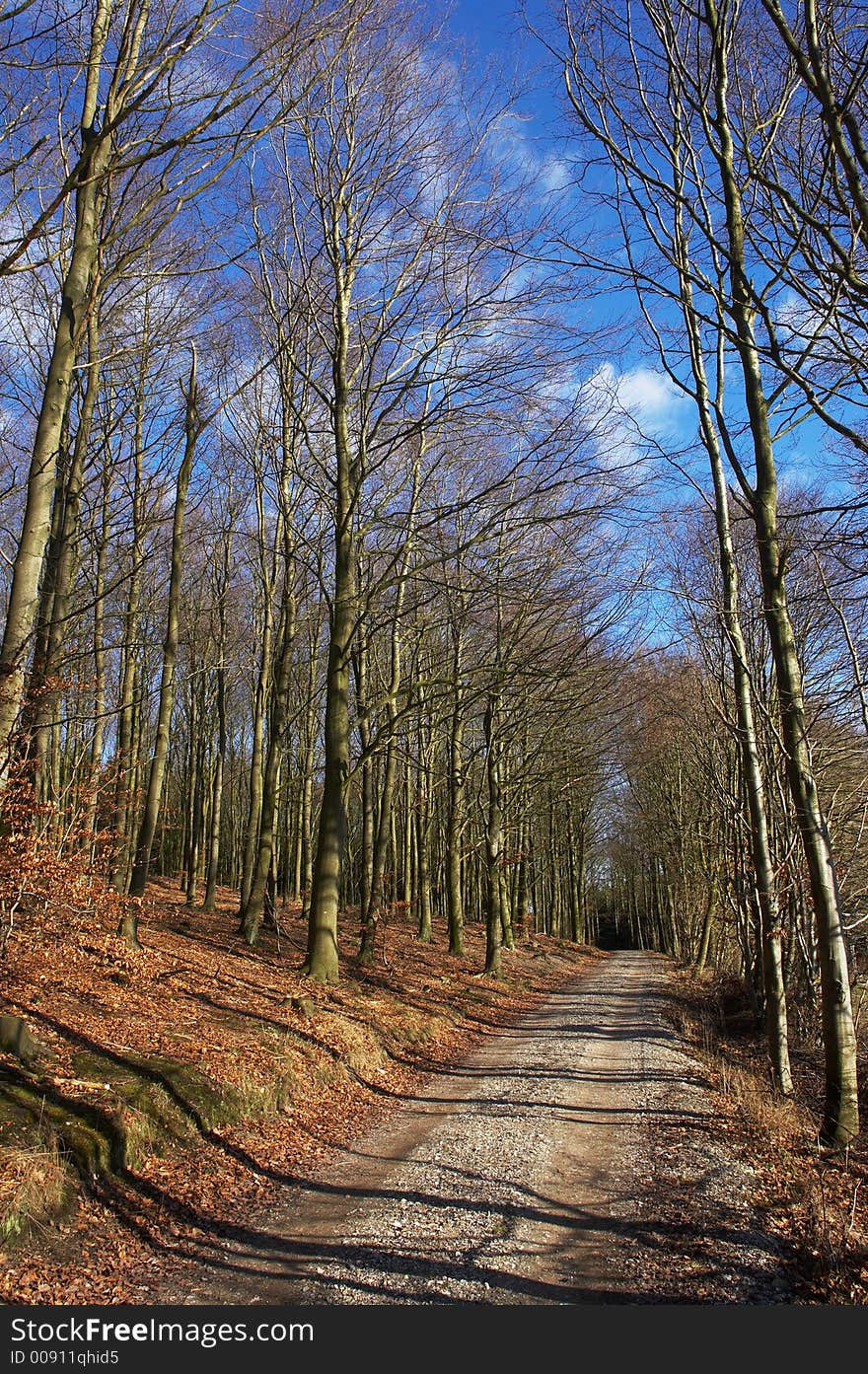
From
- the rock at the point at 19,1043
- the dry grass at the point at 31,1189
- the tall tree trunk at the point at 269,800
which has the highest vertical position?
the tall tree trunk at the point at 269,800

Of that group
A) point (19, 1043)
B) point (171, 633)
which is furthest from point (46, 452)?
point (171, 633)

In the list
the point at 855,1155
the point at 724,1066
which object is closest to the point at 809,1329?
the point at 855,1155

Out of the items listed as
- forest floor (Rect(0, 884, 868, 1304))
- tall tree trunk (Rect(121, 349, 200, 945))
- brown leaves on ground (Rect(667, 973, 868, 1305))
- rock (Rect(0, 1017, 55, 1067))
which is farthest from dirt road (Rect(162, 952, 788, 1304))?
tall tree trunk (Rect(121, 349, 200, 945))

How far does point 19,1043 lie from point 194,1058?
161 centimetres

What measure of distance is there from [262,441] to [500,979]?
1266 centimetres

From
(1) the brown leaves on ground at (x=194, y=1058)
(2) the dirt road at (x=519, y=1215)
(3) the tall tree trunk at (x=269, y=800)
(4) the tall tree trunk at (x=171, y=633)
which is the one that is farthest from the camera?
(3) the tall tree trunk at (x=269, y=800)

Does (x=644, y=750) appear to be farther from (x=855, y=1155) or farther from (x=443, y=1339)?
(x=443, y=1339)

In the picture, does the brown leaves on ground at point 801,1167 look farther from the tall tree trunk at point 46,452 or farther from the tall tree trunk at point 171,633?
the tall tree trunk at point 171,633

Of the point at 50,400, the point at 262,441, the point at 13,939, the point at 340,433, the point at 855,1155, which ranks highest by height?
the point at 262,441

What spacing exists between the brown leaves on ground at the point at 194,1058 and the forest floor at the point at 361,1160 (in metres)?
0.03

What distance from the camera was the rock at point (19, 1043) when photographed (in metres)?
5.96

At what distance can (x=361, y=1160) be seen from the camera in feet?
21.4

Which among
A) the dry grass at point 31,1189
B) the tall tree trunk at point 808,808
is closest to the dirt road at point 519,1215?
the dry grass at point 31,1189

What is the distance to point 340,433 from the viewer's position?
39.4 feet
